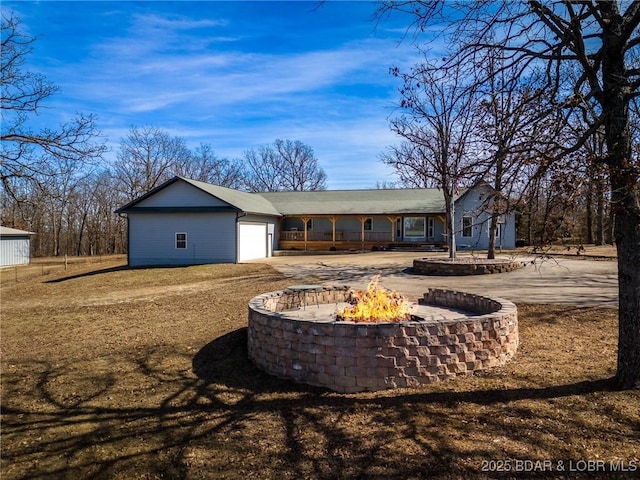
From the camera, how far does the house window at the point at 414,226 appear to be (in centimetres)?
3126

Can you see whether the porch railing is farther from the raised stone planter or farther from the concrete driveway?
the raised stone planter

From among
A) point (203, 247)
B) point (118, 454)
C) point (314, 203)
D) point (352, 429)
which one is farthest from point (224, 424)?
point (314, 203)

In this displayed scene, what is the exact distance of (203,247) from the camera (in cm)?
2402

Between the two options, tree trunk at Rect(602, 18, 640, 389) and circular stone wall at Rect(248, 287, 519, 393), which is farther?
circular stone wall at Rect(248, 287, 519, 393)

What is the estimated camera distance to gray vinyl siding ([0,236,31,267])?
32.7m

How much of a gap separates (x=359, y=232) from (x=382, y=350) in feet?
87.3

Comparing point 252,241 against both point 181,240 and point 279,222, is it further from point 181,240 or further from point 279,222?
point 279,222

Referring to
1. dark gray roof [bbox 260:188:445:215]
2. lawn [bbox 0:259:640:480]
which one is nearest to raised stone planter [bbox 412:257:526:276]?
lawn [bbox 0:259:640:480]

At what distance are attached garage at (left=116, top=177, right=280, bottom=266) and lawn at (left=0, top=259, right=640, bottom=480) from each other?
14.8 metres

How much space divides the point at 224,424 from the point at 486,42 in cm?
621

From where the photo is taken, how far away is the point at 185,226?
24344 mm

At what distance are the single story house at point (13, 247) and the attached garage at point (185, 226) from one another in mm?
15521

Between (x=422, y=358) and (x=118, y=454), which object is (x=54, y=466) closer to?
(x=118, y=454)

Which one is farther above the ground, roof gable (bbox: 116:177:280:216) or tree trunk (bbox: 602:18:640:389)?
roof gable (bbox: 116:177:280:216)
